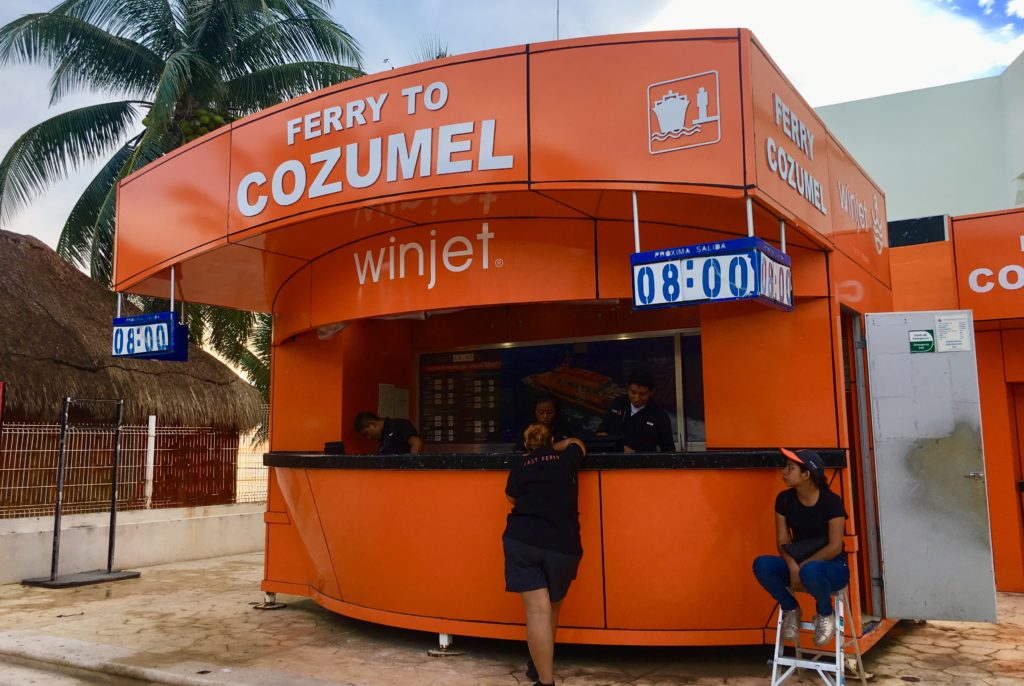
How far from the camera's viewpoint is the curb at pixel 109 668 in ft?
16.8

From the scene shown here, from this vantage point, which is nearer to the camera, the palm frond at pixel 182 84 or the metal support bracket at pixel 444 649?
the metal support bracket at pixel 444 649

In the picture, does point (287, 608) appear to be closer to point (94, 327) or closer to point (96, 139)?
point (94, 327)

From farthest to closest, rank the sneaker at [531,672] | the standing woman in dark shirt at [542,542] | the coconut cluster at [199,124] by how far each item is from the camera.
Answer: the coconut cluster at [199,124] < the sneaker at [531,672] < the standing woman in dark shirt at [542,542]

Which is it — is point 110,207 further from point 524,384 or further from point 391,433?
point 391,433

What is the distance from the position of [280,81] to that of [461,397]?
10267mm

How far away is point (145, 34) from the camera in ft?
52.9

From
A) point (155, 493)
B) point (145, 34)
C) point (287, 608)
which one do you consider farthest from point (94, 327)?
point (287, 608)

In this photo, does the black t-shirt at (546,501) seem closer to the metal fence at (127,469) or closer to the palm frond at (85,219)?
the metal fence at (127,469)

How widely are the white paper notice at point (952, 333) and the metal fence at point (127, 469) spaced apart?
30.7 feet

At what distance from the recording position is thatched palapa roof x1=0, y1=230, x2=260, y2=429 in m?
11.3

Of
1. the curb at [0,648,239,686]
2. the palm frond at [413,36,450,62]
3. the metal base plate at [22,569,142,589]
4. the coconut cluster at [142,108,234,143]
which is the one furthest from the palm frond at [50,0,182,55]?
the curb at [0,648,239,686]

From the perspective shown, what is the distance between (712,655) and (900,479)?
187 centimetres

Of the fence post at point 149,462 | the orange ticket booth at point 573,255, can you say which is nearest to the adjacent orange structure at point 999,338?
the orange ticket booth at point 573,255

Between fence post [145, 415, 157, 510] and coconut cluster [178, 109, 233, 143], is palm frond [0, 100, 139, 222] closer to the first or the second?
coconut cluster [178, 109, 233, 143]
